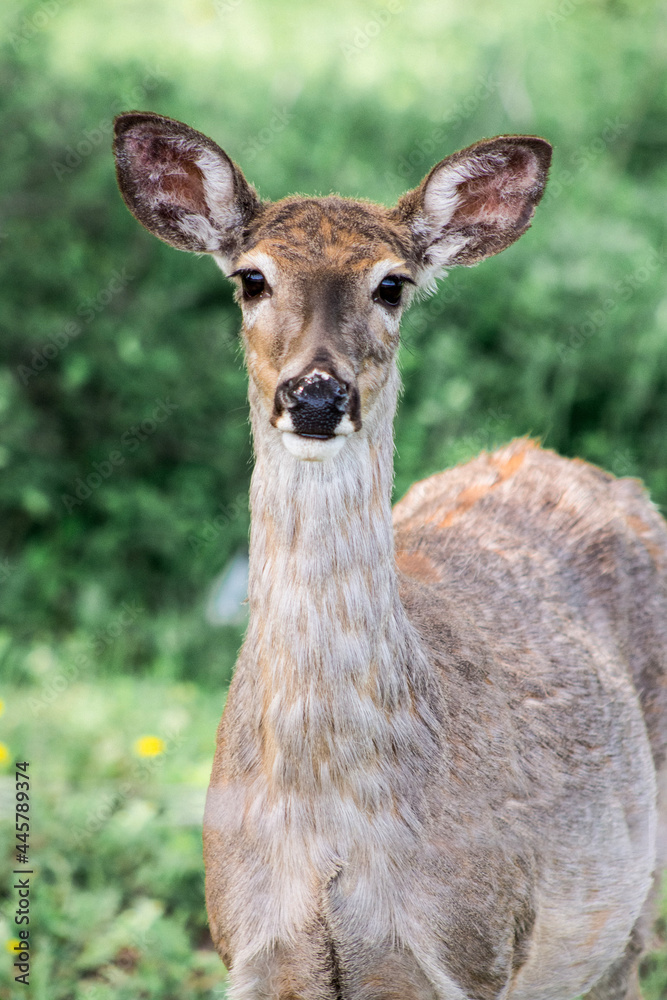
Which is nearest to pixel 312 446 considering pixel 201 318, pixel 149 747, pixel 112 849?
pixel 112 849

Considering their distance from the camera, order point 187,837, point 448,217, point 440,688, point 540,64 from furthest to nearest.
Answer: point 540,64, point 187,837, point 448,217, point 440,688

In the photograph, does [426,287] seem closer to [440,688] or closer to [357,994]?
[440,688]

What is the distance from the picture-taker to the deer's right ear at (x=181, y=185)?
12.2 feet

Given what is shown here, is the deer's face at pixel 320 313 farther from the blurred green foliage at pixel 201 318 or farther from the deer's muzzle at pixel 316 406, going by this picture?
the blurred green foliage at pixel 201 318

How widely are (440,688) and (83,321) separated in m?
4.68

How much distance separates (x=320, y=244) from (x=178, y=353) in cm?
436

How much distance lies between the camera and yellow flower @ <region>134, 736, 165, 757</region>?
5.64 meters

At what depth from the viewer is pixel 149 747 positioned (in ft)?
18.5

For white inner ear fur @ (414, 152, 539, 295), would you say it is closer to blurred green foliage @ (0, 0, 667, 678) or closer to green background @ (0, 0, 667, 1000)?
green background @ (0, 0, 667, 1000)

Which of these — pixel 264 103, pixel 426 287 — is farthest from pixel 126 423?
pixel 426 287

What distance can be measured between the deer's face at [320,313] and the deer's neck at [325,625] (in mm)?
199

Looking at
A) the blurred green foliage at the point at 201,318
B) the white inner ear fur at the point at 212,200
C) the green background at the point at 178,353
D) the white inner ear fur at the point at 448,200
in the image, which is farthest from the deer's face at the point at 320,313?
the blurred green foliage at the point at 201,318

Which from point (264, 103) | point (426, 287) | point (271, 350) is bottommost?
point (271, 350)

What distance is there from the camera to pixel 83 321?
7.59 m
